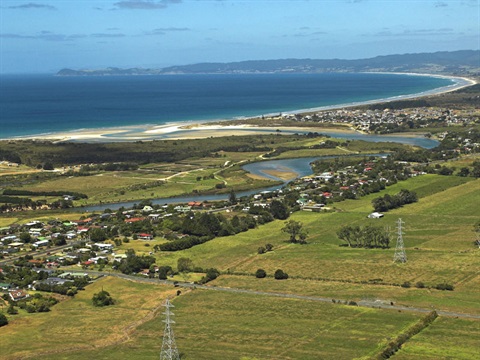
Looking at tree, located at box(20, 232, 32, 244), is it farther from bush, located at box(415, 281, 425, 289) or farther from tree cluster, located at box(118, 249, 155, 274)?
bush, located at box(415, 281, 425, 289)

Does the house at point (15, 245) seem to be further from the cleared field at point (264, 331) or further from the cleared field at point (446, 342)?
the cleared field at point (446, 342)

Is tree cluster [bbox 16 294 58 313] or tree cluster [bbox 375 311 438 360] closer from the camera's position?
tree cluster [bbox 375 311 438 360]

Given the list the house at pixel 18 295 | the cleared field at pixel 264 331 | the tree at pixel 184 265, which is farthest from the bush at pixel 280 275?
the house at pixel 18 295

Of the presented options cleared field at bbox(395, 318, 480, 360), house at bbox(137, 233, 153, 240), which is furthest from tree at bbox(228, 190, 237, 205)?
cleared field at bbox(395, 318, 480, 360)

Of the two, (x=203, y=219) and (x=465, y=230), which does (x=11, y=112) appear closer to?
(x=203, y=219)

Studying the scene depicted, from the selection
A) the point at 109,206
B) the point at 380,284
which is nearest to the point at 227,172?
the point at 109,206

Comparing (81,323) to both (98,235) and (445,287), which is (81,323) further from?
(445,287)

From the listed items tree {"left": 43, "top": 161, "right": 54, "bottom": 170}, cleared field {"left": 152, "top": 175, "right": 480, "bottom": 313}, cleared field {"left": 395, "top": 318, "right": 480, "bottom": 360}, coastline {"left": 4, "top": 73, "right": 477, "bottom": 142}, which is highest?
coastline {"left": 4, "top": 73, "right": 477, "bottom": 142}
